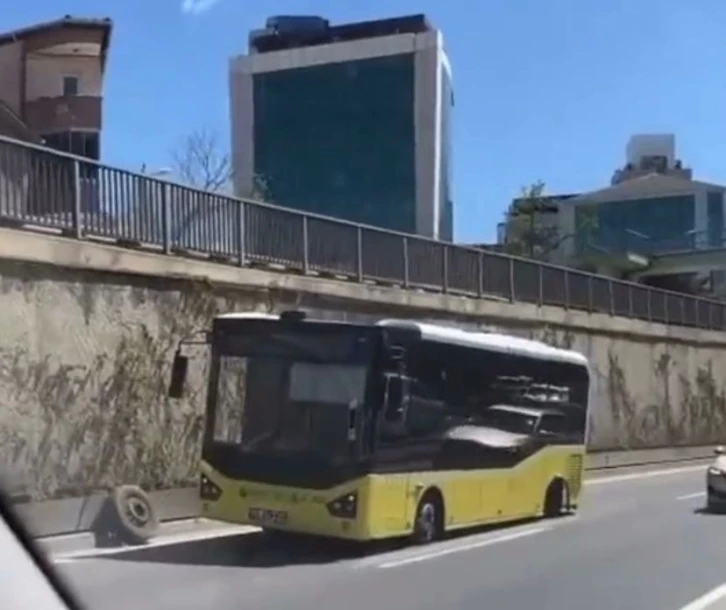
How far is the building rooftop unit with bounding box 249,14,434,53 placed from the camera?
132 ft

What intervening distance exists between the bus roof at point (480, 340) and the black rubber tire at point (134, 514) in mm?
3917

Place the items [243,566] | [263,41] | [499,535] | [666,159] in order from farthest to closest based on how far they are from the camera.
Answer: [666,159] → [263,41] → [499,535] → [243,566]

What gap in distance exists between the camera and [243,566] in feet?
51.0

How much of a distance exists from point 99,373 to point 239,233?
19.9 ft

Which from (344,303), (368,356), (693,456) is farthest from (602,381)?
(368,356)

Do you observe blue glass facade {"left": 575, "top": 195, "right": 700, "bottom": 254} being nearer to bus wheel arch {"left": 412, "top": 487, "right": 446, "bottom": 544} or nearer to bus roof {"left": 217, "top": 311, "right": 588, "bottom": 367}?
bus roof {"left": 217, "top": 311, "right": 588, "bottom": 367}

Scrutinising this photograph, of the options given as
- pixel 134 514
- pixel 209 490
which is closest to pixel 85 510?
pixel 134 514

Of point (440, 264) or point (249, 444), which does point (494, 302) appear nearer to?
point (440, 264)

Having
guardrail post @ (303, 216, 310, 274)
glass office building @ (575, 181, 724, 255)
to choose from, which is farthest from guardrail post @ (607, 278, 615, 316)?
glass office building @ (575, 181, 724, 255)

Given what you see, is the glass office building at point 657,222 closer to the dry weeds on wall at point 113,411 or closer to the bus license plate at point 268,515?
the dry weeds on wall at point 113,411

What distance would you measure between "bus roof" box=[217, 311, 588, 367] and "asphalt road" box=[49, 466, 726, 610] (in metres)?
2.67

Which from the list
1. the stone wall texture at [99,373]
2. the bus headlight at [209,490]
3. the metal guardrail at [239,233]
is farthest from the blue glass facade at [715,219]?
the bus headlight at [209,490]

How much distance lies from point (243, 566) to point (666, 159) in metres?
73.5

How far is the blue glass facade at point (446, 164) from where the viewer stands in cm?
5091
